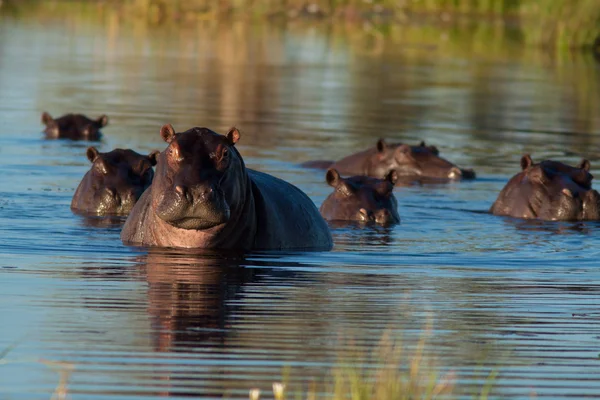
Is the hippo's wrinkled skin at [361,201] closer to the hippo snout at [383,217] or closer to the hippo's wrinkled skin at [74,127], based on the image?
the hippo snout at [383,217]

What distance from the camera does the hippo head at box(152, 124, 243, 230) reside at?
8.29 meters

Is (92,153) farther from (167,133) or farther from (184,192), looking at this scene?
(184,192)

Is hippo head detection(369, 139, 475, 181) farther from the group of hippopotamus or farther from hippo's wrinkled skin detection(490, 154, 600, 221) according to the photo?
hippo's wrinkled skin detection(490, 154, 600, 221)

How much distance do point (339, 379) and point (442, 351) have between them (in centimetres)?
140

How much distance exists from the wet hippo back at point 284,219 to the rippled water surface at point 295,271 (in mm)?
209

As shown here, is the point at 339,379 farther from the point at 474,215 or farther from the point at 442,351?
the point at 474,215

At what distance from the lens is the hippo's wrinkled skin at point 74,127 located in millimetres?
17688

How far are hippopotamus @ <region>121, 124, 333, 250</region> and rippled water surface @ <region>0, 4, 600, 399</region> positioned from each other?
0.52 ft

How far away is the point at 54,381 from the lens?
17.9ft

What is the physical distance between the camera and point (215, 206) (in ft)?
27.5

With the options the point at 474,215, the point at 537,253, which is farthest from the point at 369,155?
the point at 537,253

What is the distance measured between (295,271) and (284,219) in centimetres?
94

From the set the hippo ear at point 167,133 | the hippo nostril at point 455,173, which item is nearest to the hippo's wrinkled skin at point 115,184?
the hippo ear at point 167,133

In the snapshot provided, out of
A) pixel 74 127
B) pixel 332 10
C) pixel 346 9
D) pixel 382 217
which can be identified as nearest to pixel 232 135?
pixel 382 217
